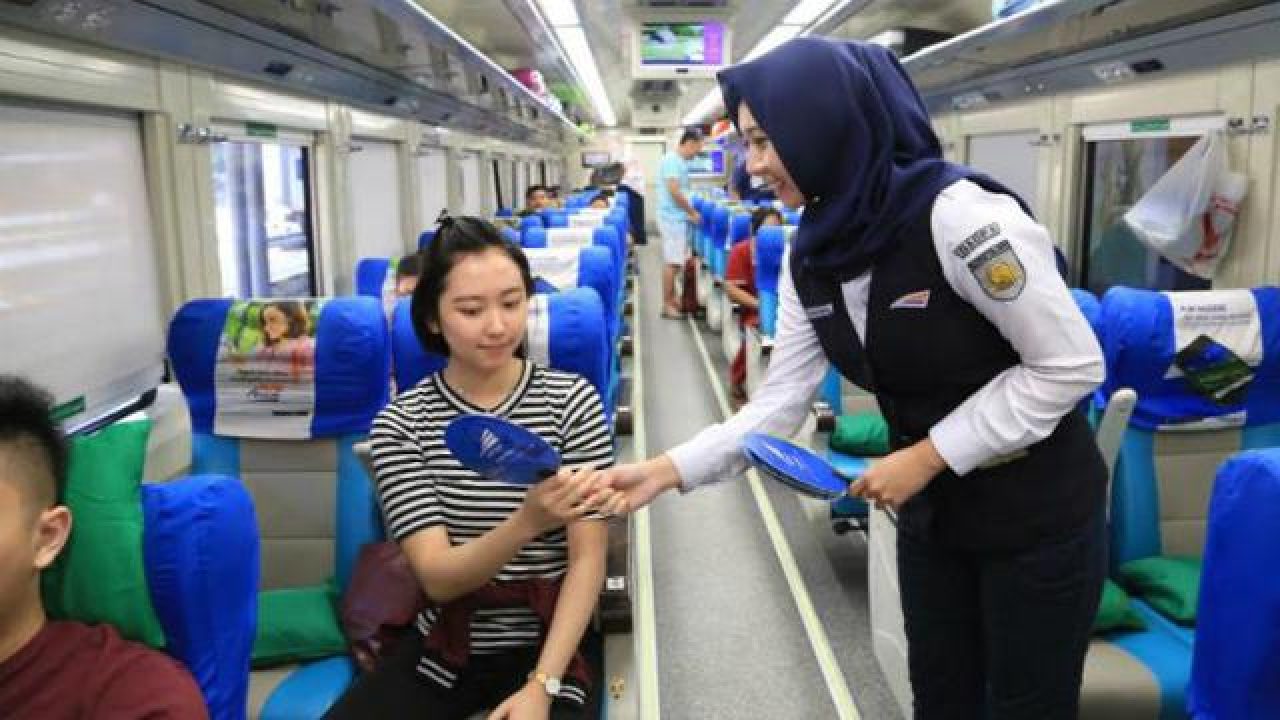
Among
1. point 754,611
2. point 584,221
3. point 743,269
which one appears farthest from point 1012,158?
point 754,611

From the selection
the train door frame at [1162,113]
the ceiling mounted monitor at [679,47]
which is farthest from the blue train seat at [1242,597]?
the ceiling mounted monitor at [679,47]

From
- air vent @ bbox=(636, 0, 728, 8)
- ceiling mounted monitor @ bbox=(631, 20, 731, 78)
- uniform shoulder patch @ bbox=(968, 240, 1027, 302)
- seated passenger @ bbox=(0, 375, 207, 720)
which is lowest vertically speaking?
seated passenger @ bbox=(0, 375, 207, 720)

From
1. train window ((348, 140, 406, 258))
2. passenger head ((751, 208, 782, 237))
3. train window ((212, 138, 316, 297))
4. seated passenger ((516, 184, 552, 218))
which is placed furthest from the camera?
seated passenger ((516, 184, 552, 218))

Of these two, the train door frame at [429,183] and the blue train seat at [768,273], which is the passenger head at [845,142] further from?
the train door frame at [429,183]

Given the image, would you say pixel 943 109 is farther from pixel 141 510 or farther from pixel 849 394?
pixel 141 510

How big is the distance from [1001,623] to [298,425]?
1863 mm

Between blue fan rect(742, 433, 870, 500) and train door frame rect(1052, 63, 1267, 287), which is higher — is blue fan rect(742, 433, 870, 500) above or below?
below

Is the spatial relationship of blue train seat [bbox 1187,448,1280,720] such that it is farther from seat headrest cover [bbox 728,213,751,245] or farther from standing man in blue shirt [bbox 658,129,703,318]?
standing man in blue shirt [bbox 658,129,703,318]

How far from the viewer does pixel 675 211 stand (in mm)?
10828

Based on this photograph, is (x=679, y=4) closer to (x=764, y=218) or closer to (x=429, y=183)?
(x=429, y=183)

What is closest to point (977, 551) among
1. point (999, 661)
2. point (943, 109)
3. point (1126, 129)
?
point (999, 661)

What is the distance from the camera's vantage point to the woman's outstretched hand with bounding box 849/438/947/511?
5.42 feet

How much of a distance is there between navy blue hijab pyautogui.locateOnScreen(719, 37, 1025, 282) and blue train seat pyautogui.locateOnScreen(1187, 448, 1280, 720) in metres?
0.58

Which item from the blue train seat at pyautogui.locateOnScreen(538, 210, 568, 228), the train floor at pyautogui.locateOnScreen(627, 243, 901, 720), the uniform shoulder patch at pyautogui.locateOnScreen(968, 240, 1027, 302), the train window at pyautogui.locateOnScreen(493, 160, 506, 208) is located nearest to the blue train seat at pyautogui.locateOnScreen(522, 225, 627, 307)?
the train floor at pyautogui.locateOnScreen(627, 243, 901, 720)
